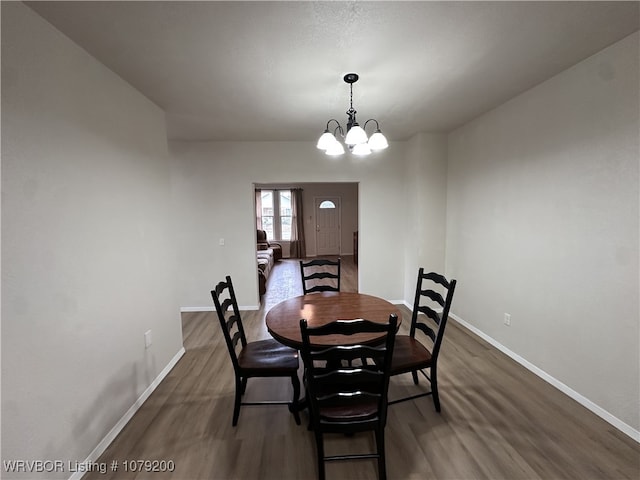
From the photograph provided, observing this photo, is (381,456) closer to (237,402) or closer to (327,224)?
Result: (237,402)

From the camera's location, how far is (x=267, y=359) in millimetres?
2053

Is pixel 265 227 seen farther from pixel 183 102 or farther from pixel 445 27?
pixel 445 27

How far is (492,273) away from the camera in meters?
3.12

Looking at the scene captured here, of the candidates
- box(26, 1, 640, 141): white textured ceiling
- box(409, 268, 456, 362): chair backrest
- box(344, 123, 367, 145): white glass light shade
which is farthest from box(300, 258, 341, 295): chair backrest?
box(26, 1, 640, 141): white textured ceiling

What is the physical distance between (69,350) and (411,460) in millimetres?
2059

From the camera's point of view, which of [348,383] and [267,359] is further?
[267,359]

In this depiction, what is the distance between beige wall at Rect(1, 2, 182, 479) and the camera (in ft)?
4.28

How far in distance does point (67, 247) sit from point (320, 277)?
6.57 feet

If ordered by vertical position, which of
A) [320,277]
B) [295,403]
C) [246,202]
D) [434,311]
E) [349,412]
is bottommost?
[295,403]

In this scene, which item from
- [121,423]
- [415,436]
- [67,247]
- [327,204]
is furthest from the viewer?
[327,204]

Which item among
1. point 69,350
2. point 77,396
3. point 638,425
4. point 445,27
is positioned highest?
point 445,27

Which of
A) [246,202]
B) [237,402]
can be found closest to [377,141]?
[237,402]

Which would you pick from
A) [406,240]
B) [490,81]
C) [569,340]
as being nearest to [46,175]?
[490,81]

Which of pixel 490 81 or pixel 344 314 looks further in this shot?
pixel 490 81
